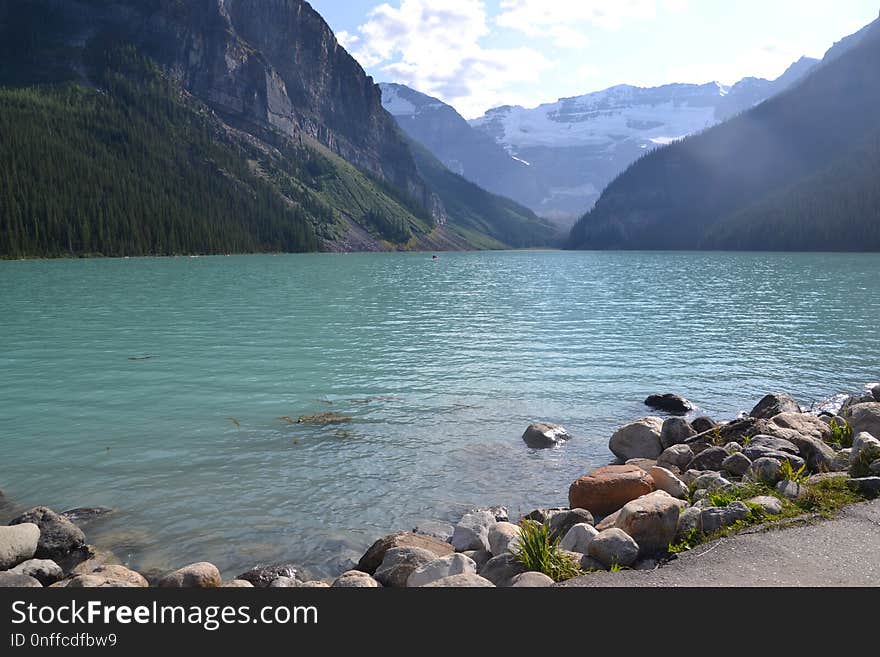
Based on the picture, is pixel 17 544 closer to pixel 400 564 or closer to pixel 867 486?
pixel 400 564

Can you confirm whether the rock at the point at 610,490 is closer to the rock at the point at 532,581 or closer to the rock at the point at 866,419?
the rock at the point at 532,581

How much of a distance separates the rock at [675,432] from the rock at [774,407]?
378 cm

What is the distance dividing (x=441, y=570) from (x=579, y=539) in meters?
2.63

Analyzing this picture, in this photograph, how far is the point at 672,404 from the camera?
24.9 m

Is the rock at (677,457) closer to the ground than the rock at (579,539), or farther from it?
closer to the ground

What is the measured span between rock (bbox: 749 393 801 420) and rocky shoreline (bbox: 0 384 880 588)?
10.2ft

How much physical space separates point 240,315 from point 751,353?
4062 centimetres

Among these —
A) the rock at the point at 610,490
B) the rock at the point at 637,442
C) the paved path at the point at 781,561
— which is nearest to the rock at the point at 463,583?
the paved path at the point at 781,561

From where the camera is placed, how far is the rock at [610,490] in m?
14.0

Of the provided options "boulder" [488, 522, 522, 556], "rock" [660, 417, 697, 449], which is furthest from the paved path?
"rock" [660, 417, 697, 449]

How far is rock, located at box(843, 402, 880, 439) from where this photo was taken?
16188mm

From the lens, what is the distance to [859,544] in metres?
9.16
